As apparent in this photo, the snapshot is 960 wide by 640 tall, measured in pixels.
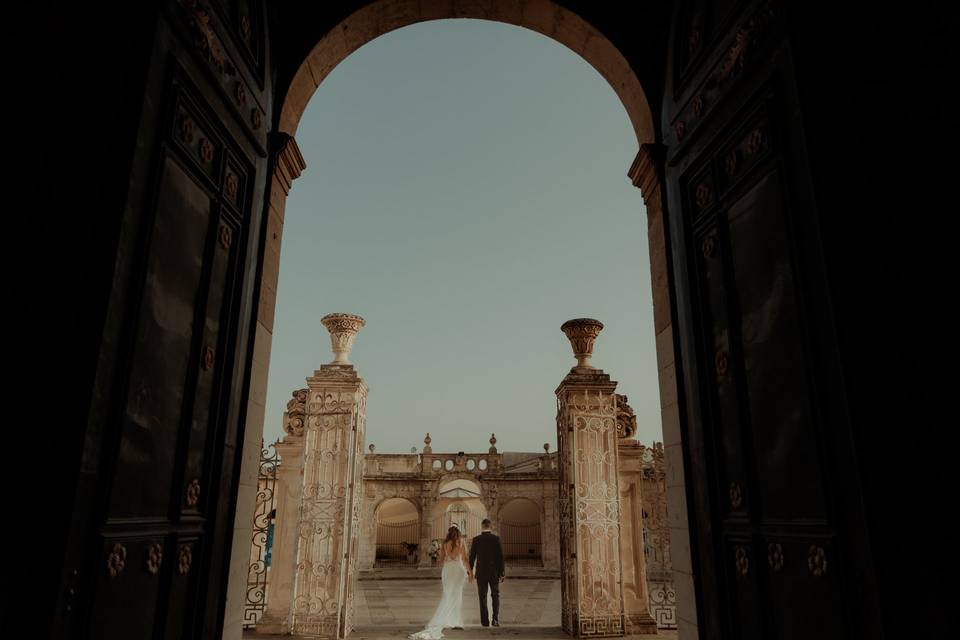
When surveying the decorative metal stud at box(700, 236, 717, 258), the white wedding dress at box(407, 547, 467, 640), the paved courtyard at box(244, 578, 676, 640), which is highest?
the decorative metal stud at box(700, 236, 717, 258)

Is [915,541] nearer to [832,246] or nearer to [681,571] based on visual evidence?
[832,246]

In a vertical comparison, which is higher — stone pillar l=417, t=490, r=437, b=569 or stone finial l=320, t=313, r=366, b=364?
stone finial l=320, t=313, r=366, b=364

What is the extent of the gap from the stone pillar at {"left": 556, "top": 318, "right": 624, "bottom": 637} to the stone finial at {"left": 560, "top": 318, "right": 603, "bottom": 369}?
0.05 ft

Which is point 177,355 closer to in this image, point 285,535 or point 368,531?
point 285,535

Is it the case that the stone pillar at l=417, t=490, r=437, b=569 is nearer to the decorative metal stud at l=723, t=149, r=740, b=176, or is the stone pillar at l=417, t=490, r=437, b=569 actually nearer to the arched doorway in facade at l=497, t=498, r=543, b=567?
the arched doorway in facade at l=497, t=498, r=543, b=567

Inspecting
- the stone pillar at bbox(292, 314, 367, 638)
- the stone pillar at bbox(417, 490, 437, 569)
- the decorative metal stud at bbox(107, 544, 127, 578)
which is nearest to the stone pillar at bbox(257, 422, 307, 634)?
the stone pillar at bbox(292, 314, 367, 638)

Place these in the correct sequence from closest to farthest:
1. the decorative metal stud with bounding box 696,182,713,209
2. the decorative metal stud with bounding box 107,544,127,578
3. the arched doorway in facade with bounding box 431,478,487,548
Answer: the decorative metal stud with bounding box 107,544,127,578 < the decorative metal stud with bounding box 696,182,713,209 < the arched doorway in facade with bounding box 431,478,487,548

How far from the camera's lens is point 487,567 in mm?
10328

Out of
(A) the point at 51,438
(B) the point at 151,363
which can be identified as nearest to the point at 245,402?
(B) the point at 151,363

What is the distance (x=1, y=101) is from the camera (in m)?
2.33

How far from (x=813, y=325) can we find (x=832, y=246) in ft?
0.98

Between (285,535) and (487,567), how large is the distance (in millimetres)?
3480

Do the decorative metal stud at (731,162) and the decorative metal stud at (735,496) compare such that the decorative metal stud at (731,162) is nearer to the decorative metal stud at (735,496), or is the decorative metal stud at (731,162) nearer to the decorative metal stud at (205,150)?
the decorative metal stud at (735,496)

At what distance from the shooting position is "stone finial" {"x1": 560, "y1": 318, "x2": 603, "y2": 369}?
10.1 metres
